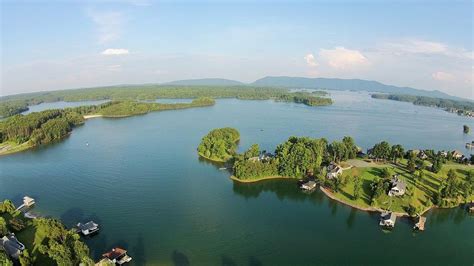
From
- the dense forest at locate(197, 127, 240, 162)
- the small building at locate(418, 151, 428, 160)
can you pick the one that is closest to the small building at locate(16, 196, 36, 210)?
the dense forest at locate(197, 127, 240, 162)

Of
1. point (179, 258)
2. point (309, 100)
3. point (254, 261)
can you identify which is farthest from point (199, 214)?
point (309, 100)

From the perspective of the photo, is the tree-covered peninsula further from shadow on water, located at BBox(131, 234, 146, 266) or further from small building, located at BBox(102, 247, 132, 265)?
small building, located at BBox(102, 247, 132, 265)

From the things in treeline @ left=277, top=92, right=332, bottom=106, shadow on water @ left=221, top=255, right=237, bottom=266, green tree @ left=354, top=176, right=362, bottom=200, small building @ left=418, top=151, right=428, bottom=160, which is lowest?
shadow on water @ left=221, top=255, right=237, bottom=266

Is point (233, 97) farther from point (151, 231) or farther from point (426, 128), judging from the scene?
point (151, 231)

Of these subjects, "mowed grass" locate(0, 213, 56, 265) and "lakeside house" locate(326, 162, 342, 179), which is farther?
"lakeside house" locate(326, 162, 342, 179)

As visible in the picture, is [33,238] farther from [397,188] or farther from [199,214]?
[397,188]

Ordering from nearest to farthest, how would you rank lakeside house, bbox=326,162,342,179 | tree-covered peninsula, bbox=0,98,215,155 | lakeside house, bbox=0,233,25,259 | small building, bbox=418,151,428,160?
lakeside house, bbox=0,233,25,259
lakeside house, bbox=326,162,342,179
small building, bbox=418,151,428,160
tree-covered peninsula, bbox=0,98,215,155

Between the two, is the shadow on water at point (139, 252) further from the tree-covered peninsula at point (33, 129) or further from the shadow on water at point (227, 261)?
the tree-covered peninsula at point (33, 129)
